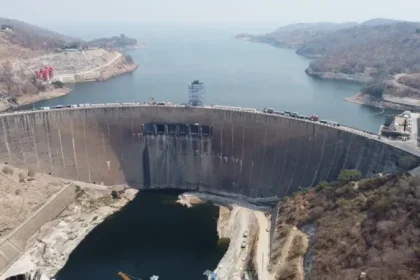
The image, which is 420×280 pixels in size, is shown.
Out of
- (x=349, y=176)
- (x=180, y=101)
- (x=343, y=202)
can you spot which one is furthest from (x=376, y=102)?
(x=343, y=202)

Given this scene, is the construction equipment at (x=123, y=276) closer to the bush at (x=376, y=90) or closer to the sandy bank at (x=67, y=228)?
the sandy bank at (x=67, y=228)

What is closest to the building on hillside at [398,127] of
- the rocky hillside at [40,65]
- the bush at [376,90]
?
the bush at [376,90]

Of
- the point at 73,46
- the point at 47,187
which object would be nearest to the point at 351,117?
the point at 47,187

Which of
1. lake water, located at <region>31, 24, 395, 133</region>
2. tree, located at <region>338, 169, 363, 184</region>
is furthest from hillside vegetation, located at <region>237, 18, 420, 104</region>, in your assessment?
tree, located at <region>338, 169, 363, 184</region>

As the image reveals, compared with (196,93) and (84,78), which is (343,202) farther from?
(84,78)

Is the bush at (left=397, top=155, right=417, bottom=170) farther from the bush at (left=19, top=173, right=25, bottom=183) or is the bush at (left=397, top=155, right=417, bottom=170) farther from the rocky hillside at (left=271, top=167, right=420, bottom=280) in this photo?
the bush at (left=19, top=173, right=25, bottom=183)

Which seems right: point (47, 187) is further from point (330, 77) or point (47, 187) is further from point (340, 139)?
point (330, 77)
